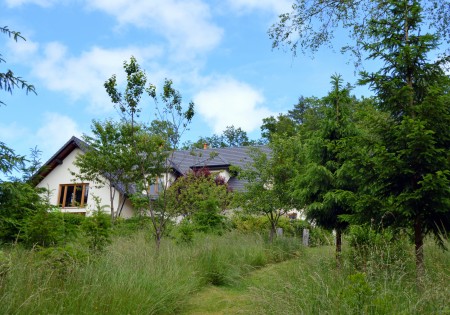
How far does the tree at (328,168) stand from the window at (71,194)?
829 inches

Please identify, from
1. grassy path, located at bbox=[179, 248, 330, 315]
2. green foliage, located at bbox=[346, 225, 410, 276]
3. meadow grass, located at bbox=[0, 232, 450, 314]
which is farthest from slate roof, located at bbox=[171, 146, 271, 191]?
meadow grass, located at bbox=[0, 232, 450, 314]

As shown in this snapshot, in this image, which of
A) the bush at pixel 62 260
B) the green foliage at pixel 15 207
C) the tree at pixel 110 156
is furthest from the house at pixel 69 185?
the bush at pixel 62 260

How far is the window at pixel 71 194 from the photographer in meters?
28.4

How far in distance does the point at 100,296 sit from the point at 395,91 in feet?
16.9

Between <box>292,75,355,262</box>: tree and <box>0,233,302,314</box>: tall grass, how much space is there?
267cm

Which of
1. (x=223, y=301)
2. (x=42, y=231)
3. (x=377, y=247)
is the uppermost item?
(x=42, y=231)

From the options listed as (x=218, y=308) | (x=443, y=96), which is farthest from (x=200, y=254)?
(x=443, y=96)

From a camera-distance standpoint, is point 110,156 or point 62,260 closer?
point 62,260

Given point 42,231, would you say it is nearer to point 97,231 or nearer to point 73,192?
point 97,231

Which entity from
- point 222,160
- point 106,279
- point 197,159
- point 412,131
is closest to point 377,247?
point 412,131

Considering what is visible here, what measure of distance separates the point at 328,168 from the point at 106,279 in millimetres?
6208

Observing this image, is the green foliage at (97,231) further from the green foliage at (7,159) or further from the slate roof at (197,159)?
the slate roof at (197,159)

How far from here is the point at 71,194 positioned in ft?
95.0

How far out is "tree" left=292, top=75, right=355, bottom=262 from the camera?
9.57 meters
